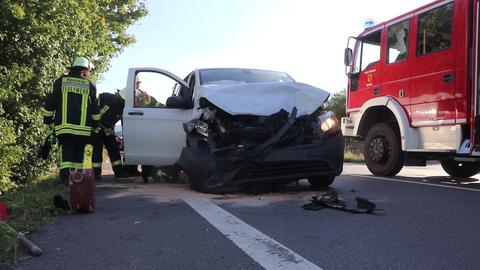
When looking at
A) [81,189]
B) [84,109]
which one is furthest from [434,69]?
[81,189]

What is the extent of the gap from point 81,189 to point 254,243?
204 centimetres

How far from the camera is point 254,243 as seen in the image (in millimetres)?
3791

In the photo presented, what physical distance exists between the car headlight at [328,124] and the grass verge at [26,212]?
331 centimetres

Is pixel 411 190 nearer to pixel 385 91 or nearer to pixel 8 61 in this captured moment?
pixel 385 91

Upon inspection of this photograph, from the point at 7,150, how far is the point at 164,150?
217cm

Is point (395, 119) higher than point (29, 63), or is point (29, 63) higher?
point (29, 63)

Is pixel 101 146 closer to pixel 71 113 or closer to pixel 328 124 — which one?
pixel 71 113

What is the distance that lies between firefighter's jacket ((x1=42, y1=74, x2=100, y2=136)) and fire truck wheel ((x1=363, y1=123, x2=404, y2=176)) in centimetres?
512

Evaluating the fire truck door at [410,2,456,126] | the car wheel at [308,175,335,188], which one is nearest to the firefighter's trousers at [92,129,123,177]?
the car wheel at [308,175,335,188]

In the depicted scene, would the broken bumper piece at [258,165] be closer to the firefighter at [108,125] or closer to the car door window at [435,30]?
the firefighter at [108,125]

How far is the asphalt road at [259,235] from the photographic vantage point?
3.33m

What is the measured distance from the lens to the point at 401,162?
885 cm

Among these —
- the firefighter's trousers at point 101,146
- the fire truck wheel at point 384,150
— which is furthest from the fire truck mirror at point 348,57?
the firefighter's trousers at point 101,146

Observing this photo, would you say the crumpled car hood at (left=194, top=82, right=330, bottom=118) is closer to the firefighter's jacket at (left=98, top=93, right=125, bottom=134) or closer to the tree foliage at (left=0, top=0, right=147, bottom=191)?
the firefighter's jacket at (left=98, top=93, right=125, bottom=134)
